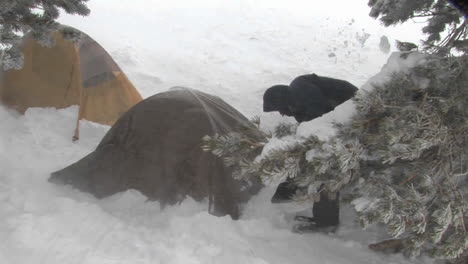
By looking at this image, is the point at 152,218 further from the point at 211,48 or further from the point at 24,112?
the point at 211,48

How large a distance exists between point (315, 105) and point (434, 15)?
1243mm

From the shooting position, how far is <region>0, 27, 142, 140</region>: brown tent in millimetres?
5152

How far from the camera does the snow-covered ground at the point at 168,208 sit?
3.01 m

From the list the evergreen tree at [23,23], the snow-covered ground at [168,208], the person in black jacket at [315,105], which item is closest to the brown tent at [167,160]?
the snow-covered ground at [168,208]

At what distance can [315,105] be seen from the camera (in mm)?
3588

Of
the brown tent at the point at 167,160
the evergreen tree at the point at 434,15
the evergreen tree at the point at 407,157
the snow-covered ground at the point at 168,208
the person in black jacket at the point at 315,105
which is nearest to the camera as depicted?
the evergreen tree at the point at 407,157

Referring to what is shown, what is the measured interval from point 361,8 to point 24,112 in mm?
14509

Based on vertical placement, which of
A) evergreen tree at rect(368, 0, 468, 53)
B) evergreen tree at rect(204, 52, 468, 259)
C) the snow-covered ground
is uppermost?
evergreen tree at rect(368, 0, 468, 53)

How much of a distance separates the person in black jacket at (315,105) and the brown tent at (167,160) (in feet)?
1.58

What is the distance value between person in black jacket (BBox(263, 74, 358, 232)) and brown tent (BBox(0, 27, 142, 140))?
104 inches

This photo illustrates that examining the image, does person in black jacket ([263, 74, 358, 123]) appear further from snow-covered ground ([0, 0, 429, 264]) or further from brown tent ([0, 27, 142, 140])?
brown tent ([0, 27, 142, 140])

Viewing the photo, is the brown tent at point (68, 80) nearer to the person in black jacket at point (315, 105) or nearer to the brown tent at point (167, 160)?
the brown tent at point (167, 160)

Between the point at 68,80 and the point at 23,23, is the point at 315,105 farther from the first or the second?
the point at 68,80

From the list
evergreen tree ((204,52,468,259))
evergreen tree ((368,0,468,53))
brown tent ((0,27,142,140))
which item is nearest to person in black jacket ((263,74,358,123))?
evergreen tree ((368,0,468,53))
